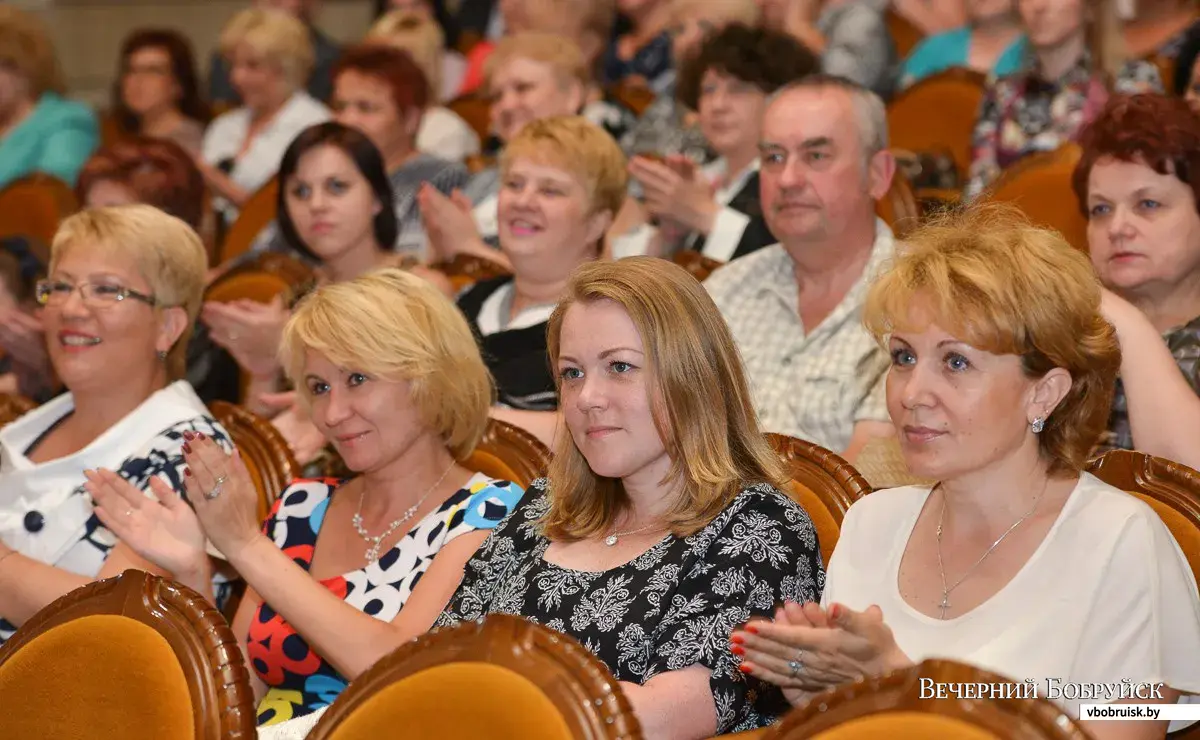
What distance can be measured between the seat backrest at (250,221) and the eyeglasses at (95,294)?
193 cm

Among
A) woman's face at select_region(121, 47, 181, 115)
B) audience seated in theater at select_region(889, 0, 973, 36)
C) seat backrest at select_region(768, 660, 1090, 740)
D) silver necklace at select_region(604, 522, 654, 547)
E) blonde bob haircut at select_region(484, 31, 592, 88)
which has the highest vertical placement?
audience seated in theater at select_region(889, 0, 973, 36)

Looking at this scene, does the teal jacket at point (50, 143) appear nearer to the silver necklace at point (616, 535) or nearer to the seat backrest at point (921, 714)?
the silver necklace at point (616, 535)

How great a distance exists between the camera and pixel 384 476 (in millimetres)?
2678

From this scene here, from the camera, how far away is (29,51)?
6.07 metres

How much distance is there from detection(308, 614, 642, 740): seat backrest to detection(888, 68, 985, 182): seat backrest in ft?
10.8

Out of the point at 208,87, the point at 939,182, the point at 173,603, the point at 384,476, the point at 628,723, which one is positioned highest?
the point at 208,87

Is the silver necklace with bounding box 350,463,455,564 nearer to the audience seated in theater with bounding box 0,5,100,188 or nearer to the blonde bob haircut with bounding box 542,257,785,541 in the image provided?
the blonde bob haircut with bounding box 542,257,785,541

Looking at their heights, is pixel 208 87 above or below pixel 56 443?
above

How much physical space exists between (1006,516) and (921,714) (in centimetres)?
63

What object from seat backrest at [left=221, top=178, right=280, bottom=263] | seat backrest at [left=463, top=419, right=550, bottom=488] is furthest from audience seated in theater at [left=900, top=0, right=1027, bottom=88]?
seat backrest at [left=463, top=419, right=550, bottom=488]

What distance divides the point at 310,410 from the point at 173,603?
784 mm

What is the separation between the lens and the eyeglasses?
3.03 m

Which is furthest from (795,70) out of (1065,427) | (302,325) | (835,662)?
(835,662)

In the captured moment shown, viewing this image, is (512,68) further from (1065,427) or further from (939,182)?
(1065,427)
